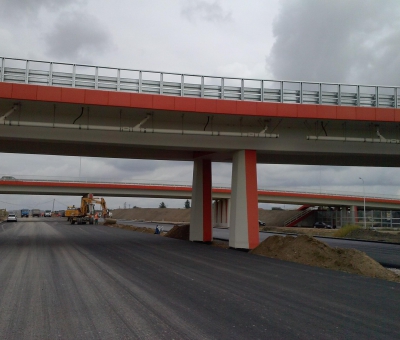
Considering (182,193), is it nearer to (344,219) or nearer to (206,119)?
(344,219)

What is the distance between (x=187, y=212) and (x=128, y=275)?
93921mm

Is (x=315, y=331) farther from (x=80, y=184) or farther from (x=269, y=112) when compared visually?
(x=80, y=184)

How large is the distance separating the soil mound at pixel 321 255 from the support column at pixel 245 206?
1.02 m

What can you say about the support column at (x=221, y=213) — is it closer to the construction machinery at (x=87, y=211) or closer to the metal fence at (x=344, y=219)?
the metal fence at (x=344, y=219)

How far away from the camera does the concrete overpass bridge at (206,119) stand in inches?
738

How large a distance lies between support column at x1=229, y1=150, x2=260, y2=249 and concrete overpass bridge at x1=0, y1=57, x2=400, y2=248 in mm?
53

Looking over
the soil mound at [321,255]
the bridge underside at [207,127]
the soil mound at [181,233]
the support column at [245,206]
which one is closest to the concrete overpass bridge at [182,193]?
the soil mound at [181,233]

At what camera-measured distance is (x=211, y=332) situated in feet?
21.0

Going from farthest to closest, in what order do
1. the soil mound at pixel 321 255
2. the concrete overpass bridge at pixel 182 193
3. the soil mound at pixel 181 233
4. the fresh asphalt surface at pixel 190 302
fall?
the concrete overpass bridge at pixel 182 193, the soil mound at pixel 181 233, the soil mound at pixel 321 255, the fresh asphalt surface at pixel 190 302

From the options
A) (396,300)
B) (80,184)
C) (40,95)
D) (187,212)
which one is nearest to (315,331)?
(396,300)

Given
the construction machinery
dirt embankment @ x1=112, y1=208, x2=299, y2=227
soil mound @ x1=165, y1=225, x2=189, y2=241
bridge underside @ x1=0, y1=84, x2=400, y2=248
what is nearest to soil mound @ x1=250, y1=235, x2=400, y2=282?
bridge underside @ x1=0, y1=84, x2=400, y2=248

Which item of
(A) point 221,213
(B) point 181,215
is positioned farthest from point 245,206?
(B) point 181,215

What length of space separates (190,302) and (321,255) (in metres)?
8.94

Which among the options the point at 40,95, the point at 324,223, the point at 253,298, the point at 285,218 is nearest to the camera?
the point at 253,298
